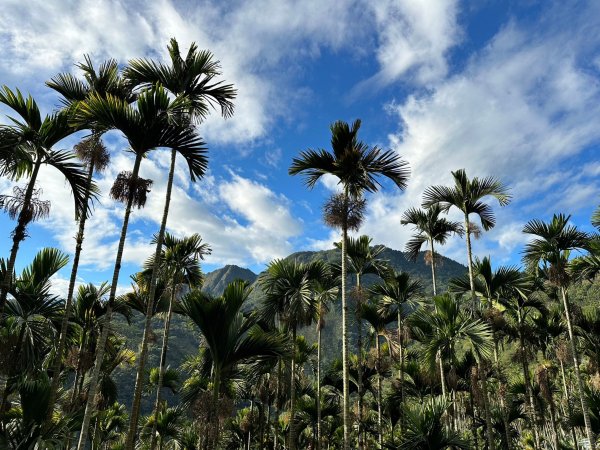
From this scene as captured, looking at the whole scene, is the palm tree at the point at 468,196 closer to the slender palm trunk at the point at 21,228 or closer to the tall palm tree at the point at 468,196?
the tall palm tree at the point at 468,196

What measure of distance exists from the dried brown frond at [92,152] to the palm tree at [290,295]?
721 centimetres

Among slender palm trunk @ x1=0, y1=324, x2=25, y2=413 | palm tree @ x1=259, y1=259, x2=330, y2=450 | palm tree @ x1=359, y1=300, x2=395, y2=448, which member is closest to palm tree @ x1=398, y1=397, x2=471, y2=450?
palm tree @ x1=259, y1=259, x2=330, y2=450

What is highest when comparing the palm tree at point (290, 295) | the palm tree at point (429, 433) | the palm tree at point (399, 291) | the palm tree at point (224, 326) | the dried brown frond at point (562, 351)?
the palm tree at point (399, 291)

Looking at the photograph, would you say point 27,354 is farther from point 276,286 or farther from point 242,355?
point 276,286

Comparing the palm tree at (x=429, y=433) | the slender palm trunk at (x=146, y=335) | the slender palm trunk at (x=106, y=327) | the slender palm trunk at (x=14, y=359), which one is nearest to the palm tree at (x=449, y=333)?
the palm tree at (x=429, y=433)

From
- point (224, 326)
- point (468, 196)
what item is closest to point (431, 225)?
point (468, 196)

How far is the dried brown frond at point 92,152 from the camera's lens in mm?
10453

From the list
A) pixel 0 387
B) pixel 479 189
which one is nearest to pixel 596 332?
pixel 479 189

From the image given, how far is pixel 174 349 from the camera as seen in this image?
11819 cm

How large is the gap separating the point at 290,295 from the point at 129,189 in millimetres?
8162

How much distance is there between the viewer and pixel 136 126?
865 cm

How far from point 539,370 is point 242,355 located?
18.0m

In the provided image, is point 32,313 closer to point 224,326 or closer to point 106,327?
point 106,327

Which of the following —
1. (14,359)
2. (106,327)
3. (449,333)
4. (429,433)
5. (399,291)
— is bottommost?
(429,433)
